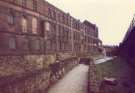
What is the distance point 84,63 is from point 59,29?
26.9ft

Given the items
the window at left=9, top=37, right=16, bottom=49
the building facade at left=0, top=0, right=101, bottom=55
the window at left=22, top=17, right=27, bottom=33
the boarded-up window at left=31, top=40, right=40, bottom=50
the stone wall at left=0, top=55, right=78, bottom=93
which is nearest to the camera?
the stone wall at left=0, top=55, right=78, bottom=93

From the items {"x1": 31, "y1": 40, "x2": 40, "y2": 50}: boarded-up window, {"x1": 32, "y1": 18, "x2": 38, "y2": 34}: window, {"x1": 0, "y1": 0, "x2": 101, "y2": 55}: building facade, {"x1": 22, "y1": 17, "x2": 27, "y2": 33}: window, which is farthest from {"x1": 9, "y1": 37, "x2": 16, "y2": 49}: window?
{"x1": 32, "y1": 18, "x2": 38, "y2": 34}: window

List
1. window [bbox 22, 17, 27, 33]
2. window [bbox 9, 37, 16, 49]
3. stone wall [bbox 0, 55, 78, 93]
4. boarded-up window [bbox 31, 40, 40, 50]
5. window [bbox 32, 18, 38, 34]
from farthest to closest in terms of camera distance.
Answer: window [bbox 32, 18, 38, 34], boarded-up window [bbox 31, 40, 40, 50], window [bbox 22, 17, 27, 33], window [bbox 9, 37, 16, 49], stone wall [bbox 0, 55, 78, 93]

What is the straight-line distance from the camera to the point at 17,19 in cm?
2477

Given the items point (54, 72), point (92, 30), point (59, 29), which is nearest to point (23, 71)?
point (54, 72)

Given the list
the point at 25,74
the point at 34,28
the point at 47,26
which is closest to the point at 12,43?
the point at 34,28

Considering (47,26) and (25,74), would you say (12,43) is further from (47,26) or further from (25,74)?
(47,26)

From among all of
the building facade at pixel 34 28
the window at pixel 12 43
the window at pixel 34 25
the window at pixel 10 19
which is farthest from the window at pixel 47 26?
the window at pixel 12 43

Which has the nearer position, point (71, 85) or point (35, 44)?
point (71, 85)

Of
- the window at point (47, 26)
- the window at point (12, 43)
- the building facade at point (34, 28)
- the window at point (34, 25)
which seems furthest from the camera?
the window at point (47, 26)

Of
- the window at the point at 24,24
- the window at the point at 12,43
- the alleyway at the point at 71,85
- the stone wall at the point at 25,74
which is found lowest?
the alleyway at the point at 71,85

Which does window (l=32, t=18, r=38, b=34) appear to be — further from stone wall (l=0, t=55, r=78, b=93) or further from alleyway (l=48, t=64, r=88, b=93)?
alleyway (l=48, t=64, r=88, b=93)

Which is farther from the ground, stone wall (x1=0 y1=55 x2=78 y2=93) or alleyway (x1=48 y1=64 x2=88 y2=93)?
stone wall (x1=0 y1=55 x2=78 y2=93)

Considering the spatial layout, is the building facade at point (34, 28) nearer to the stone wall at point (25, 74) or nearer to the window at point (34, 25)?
the window at point (34, 25)
